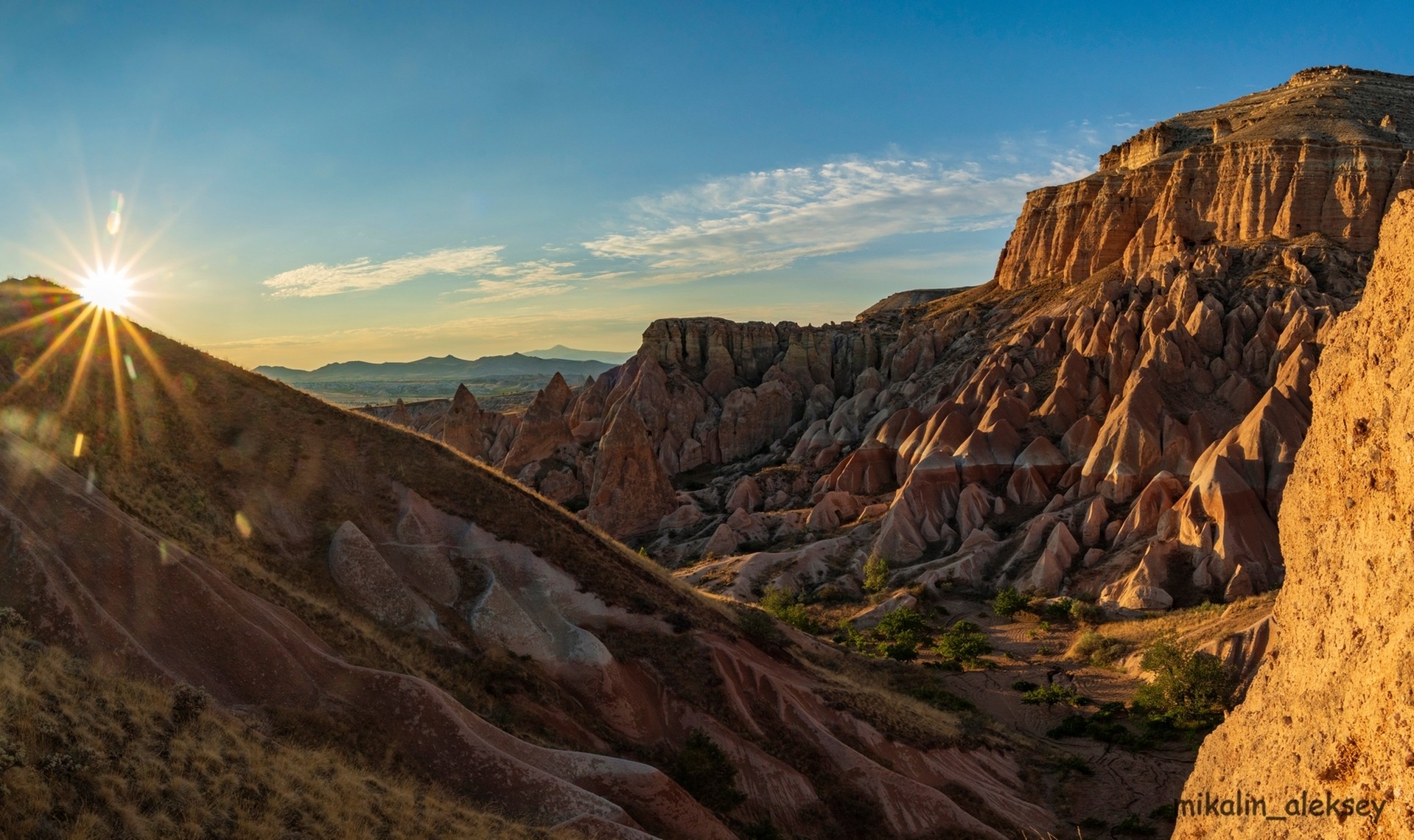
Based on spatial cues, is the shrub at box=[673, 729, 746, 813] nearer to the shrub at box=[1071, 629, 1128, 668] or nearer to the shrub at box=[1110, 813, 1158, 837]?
the shrub at box=[1110, 813, 1158, 837]

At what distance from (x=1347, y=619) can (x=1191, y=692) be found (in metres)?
21.8

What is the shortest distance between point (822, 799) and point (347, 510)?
42.6 ft

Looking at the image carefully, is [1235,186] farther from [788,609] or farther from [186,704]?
[186,704]

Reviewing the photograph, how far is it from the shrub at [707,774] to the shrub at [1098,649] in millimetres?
21177

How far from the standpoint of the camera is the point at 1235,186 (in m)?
66.5

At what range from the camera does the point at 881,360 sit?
274 feet

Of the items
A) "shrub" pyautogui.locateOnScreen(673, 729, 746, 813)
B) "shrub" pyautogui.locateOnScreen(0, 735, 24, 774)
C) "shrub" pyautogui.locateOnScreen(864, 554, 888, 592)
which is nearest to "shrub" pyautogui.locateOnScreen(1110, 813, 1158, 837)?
"shrub" pyautogui.locateOnScreen(673, 729, 746, 813)

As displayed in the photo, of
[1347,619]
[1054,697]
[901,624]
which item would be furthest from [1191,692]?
[1347,619]

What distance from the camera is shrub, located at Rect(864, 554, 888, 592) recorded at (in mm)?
41500

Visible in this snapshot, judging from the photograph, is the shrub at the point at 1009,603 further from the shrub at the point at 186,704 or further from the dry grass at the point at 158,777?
the shrub at the point at 186,704

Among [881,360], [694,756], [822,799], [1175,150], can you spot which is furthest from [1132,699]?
[1175,150]

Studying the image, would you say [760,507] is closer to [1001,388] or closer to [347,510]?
[1001,388]

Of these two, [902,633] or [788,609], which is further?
[788,609]

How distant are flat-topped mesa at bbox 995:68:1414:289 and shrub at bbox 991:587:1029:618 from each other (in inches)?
1494
